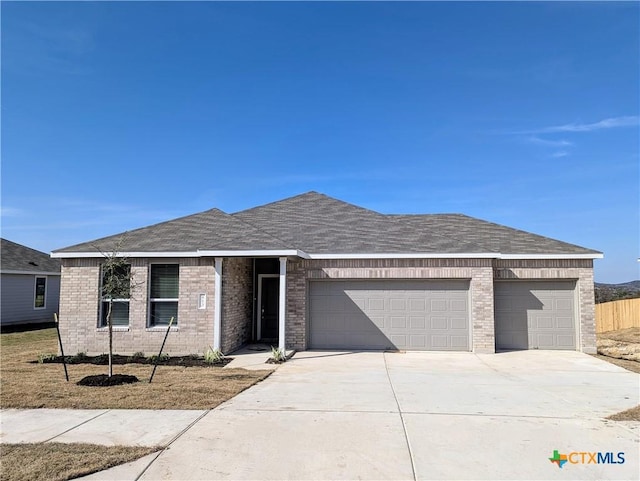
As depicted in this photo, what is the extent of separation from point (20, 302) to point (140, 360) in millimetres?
14883

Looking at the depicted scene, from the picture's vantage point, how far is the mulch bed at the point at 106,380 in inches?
336

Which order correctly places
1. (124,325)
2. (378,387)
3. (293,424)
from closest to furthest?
Result: (293,424) < (378,387) < (124,325)

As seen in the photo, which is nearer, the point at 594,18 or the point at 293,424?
the point at 293,424

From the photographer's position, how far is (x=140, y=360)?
11.6 m

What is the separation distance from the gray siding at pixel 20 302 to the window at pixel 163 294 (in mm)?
13263

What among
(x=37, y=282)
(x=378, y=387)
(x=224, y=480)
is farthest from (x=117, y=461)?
(x=37, y=282)

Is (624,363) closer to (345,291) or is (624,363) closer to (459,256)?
(459,256)

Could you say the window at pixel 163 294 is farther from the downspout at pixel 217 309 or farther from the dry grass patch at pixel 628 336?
the dry grass patch at pixel 628 336

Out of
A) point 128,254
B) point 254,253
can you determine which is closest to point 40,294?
point 128,254

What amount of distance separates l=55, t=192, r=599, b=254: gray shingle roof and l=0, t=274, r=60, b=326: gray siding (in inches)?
457

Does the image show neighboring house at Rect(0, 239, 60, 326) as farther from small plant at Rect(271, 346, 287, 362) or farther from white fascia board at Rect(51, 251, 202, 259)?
small plant at Rect(271, 346, 287, 362)

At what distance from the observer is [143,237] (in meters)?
13.5

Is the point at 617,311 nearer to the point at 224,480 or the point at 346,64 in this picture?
the point at 346,64

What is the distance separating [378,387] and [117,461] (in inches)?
198
